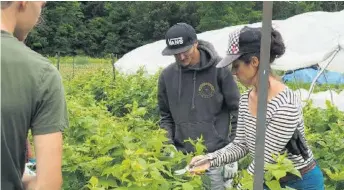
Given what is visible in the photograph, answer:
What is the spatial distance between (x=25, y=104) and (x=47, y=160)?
0.64 ft

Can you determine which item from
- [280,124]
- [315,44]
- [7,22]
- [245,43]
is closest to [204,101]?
[245,43]

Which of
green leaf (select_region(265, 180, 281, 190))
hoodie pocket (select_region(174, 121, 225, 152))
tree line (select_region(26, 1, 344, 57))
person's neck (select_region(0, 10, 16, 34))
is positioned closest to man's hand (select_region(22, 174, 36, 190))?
person's neck (select_region(0, 10, 16, 34))

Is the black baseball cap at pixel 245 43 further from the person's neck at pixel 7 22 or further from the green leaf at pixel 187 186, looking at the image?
the person's neck at pixel 7 22

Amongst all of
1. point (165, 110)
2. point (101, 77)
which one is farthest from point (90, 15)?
point (165, 110)

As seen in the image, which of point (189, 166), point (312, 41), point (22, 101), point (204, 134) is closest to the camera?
point (22, 101)

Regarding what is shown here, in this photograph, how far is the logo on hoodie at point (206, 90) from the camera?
12.8 feet

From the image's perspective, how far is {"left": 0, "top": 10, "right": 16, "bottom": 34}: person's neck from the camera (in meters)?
1.83

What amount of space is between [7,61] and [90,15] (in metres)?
38.9

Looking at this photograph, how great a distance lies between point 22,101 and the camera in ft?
5.89

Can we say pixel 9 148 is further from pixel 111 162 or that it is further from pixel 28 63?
pixel 111 162

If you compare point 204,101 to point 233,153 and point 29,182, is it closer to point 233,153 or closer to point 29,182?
point 233,153

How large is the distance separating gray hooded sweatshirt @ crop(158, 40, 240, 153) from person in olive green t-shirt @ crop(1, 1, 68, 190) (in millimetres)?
2050

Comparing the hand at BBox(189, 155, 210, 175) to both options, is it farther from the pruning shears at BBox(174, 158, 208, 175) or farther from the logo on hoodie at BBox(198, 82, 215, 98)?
the logo on hoodie at BBox(198, 82, 215, 98)

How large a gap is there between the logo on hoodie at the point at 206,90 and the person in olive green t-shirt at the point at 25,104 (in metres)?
2.07
